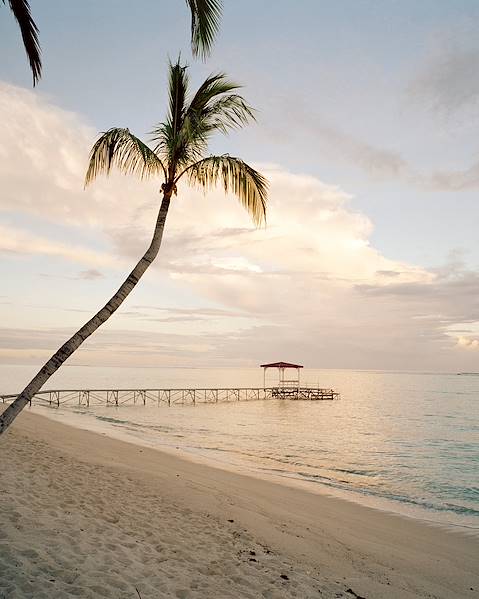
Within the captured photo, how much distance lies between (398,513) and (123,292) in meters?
11.2

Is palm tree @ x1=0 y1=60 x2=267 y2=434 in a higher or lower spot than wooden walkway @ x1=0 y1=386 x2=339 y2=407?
higher

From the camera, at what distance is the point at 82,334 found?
560 cm

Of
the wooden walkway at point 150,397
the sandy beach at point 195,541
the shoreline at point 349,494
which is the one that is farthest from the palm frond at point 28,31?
the wooden walkway at point 150,397

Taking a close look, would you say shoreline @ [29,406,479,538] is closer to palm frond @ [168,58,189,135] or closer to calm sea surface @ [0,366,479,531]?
calm sea surface @ [0,366,479,531]

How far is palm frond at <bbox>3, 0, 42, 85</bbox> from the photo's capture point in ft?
17.0

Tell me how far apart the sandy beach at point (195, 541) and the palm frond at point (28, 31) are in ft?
19.4

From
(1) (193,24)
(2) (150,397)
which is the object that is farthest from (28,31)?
(2) (150,397)

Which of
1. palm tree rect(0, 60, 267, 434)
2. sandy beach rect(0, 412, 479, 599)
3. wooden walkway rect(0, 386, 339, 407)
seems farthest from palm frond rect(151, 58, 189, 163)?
wooden walkway rect(0, 386, 339, 407)

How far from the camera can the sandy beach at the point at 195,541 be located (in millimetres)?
5191

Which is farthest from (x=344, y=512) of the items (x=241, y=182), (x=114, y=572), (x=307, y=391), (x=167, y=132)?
(x=307, y=391)

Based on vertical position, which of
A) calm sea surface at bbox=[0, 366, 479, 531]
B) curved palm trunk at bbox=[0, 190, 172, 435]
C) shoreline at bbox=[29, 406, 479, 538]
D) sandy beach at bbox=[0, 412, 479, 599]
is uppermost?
curved palm trunk at bbox=[0, 190, 172, 435]

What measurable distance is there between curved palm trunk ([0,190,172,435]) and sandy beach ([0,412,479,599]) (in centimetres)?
167

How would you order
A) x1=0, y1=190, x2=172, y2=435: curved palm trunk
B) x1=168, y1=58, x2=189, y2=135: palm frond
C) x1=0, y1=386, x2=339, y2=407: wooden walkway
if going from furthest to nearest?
x1=0, y1=386, x2=339, y2=407: wooden walkway < x1=168, y1=58, x2=189, y2=135: palm frond < x1=0, y1=190, x2=172, y2=435: curved palm trunk

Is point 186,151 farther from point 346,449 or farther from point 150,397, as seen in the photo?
point 150,397
